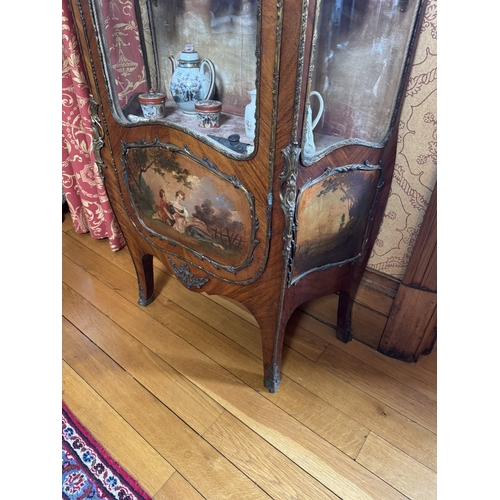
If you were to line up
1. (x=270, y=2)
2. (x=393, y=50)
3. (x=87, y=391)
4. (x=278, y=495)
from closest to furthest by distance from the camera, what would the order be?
(x=270, y=2)
(x=393, y=50)
(x=278, y=495)
(x=87, y=391)

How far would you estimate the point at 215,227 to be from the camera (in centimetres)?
91

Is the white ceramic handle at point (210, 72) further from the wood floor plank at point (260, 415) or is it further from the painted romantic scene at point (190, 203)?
the wood floor plank at point (260, 415)

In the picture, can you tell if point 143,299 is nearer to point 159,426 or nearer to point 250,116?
point 159,426

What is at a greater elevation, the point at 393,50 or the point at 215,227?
the point at 393,50

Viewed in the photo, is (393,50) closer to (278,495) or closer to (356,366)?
(356,366)

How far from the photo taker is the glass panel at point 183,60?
889 millimetres

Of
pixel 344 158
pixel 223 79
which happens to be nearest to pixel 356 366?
pixel 344 158

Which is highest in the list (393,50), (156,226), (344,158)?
(393,50)

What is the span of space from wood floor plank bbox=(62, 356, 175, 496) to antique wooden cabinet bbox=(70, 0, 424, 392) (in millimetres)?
383

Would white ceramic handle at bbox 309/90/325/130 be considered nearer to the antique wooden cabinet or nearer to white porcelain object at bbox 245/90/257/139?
the antique wooden cabinet

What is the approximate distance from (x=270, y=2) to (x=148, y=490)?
3.59ft

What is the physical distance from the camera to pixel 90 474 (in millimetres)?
935

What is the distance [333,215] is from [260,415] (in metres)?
0.63

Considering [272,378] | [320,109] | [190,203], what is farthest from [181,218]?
[272,378]
